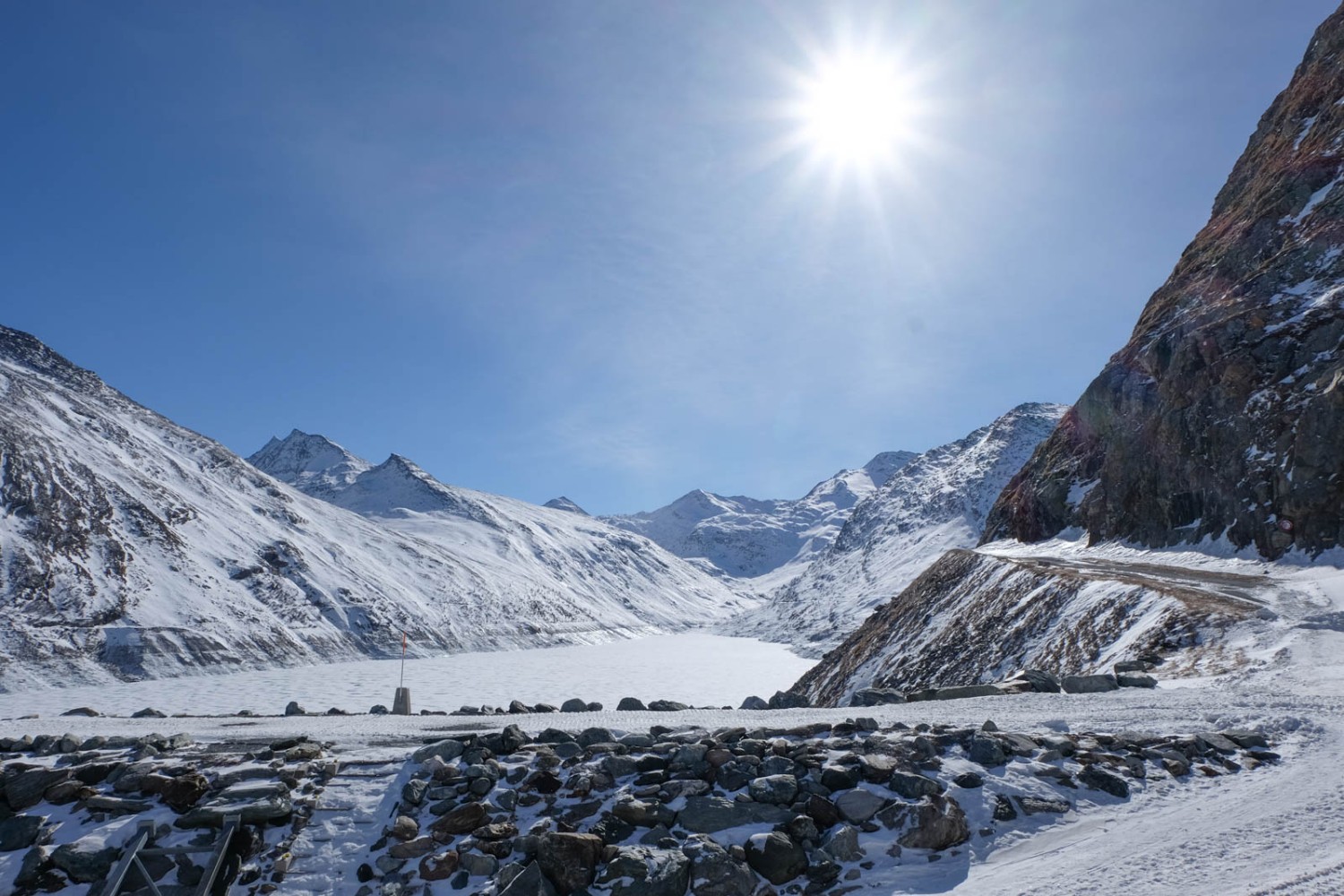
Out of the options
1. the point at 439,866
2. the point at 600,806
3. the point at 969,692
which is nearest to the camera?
the point at 439,866

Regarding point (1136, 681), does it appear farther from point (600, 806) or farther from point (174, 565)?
point (174, 565)

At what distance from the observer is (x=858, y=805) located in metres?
9.37

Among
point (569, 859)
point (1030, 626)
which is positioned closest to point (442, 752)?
point (569, 859)

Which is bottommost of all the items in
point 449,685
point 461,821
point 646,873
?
point 646,873

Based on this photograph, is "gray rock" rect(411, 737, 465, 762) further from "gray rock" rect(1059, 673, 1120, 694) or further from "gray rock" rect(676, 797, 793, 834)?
"gray rock" rect(1059, 673, 1120, 694)

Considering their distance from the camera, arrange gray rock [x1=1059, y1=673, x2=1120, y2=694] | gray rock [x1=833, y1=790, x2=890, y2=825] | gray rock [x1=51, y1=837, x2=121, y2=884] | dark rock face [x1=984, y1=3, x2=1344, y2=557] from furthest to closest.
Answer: dark rock face [x1=984, y1=3, x2=1344, y2=557]
gray rock [x1=1059, y1=673, x2=1120, y2=694]
gray rock [x1=51, y1=837, x2=121, y2=884]
gray rock [x1=833, y1=790, x2=890, y2=825]

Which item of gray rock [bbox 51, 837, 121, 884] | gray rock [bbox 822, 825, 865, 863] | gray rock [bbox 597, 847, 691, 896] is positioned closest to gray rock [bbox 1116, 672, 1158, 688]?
gray rock [bbox 822, 825, 865, 863]

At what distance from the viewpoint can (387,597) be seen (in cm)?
11606

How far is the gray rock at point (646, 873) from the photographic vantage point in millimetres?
8023

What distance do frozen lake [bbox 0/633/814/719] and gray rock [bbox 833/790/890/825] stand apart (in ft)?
82.4

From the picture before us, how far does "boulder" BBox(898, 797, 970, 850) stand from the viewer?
8711 millimetres

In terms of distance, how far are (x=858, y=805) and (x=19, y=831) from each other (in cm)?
1223

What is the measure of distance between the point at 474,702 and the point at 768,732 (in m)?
42.3

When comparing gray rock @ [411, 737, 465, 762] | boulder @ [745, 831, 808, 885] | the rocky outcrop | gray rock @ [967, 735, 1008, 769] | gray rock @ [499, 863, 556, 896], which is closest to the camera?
gray rock @ [499, 863, 556, 896]
